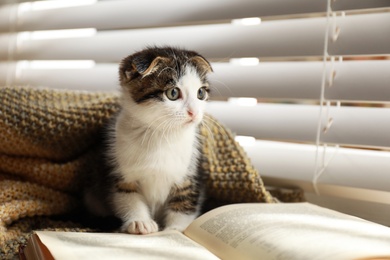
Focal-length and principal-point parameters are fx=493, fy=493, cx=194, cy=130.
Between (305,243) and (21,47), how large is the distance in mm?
1242

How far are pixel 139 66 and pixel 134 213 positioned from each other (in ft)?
0.93

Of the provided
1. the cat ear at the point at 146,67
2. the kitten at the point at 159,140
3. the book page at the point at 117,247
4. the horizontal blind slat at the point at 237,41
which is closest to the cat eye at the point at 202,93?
the kitten at the point at 159,140

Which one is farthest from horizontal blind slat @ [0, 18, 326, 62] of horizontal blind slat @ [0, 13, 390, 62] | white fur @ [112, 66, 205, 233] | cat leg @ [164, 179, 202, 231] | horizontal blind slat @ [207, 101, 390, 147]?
cat leg @ [164, 179, 202, 231]

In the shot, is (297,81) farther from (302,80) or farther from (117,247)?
(117,247)

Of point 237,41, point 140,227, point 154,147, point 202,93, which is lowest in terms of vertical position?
point 140,227

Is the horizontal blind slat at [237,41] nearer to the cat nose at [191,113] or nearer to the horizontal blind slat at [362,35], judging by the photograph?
the horizontal blind slat at [362,35]

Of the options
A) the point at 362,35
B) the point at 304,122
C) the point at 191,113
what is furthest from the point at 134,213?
the point at 362,35

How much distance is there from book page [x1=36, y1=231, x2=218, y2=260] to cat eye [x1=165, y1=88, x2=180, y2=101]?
Result: 28 cm

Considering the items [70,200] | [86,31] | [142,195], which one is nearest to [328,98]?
[142,195]

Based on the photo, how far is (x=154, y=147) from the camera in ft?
3.24

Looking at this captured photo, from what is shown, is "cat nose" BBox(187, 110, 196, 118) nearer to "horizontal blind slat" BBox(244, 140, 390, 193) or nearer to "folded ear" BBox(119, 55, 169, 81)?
"folded ear" BBox(119, 55, 169, 81)

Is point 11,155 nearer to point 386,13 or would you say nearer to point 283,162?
point 283,162

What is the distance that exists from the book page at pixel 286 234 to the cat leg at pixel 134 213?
0.28ft

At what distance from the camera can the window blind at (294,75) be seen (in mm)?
1038
